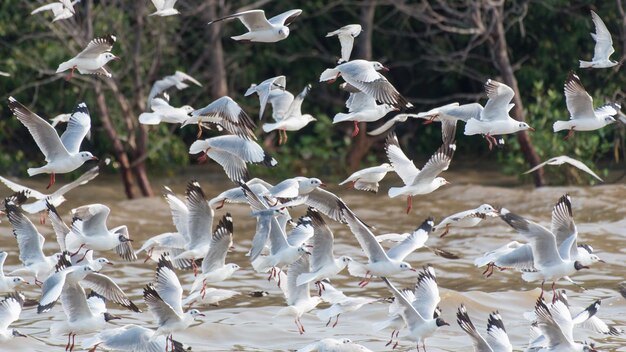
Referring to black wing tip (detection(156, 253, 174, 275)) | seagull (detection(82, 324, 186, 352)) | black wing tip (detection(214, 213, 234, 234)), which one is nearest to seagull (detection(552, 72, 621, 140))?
black wing tip (detection(214, 213, 234, 234))

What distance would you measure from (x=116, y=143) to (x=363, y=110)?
6110 mm

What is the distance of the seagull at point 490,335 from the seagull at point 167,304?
1.75m

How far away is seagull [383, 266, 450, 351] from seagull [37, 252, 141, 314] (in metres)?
1.96

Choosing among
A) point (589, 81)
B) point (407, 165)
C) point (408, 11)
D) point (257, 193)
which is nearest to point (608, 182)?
point (589, 81)

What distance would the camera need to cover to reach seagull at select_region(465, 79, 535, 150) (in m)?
8.92

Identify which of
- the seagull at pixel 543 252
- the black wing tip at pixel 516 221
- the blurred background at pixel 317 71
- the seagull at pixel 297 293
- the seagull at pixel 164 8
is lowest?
the blurred background at pixel 317 71

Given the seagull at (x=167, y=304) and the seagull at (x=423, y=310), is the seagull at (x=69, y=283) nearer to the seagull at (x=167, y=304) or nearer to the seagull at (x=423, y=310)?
the seagull at (x=167, y=304)

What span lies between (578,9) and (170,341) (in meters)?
11.0

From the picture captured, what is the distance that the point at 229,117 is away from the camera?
8.95 meters

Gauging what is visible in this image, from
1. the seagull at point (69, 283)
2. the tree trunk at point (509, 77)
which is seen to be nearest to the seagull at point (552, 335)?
the seagull at point (69, 283)

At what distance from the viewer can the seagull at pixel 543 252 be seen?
27.4 ft

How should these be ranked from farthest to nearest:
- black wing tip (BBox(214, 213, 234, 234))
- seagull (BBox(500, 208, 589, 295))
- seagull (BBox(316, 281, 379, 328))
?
seagull (BBox(316, 281, 379, 328)) < black wing tip (BBox(214, 213, 234, 234)) < seagull (BBox(500, 208, 589, 295))

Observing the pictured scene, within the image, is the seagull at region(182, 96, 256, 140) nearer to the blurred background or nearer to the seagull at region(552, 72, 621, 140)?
the seagull at region(552, 72, 621, 140)

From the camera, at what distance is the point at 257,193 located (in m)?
8.88
